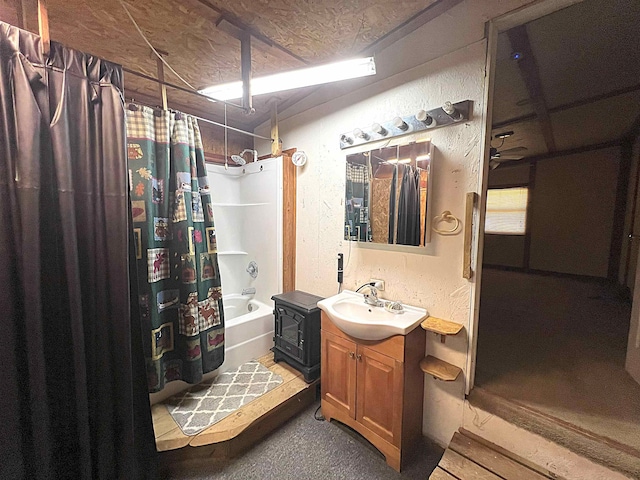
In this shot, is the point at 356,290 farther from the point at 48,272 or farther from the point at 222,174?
the point at 222,174

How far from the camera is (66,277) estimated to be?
1.25 m

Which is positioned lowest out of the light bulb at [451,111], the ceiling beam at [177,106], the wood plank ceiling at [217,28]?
the light bulb at [451,111]

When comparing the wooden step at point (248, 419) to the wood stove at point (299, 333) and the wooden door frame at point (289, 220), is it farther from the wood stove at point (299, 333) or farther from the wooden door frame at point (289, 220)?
the wooden door frame at point (289, 220)

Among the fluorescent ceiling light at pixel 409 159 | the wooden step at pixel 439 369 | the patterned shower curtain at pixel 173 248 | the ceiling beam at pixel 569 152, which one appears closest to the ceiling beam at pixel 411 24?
the fluorescent ceiling light at pixel 409 159

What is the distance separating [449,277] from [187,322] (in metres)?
1.90

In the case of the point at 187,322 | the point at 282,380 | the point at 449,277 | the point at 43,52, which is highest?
the point at 43,52

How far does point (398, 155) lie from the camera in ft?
6.09

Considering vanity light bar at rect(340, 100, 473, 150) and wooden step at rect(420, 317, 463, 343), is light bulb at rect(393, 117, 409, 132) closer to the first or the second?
vanity light bar at rect(340, 100, 473, 150)

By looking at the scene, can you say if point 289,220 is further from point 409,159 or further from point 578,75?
point 578,75

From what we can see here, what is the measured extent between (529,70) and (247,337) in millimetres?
3531

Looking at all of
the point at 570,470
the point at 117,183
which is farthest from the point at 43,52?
the point at 570,470

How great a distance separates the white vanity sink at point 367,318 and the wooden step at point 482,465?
2.41 feet

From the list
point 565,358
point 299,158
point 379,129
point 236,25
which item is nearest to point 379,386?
point 565,358

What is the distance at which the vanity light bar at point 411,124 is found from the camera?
156 cm
